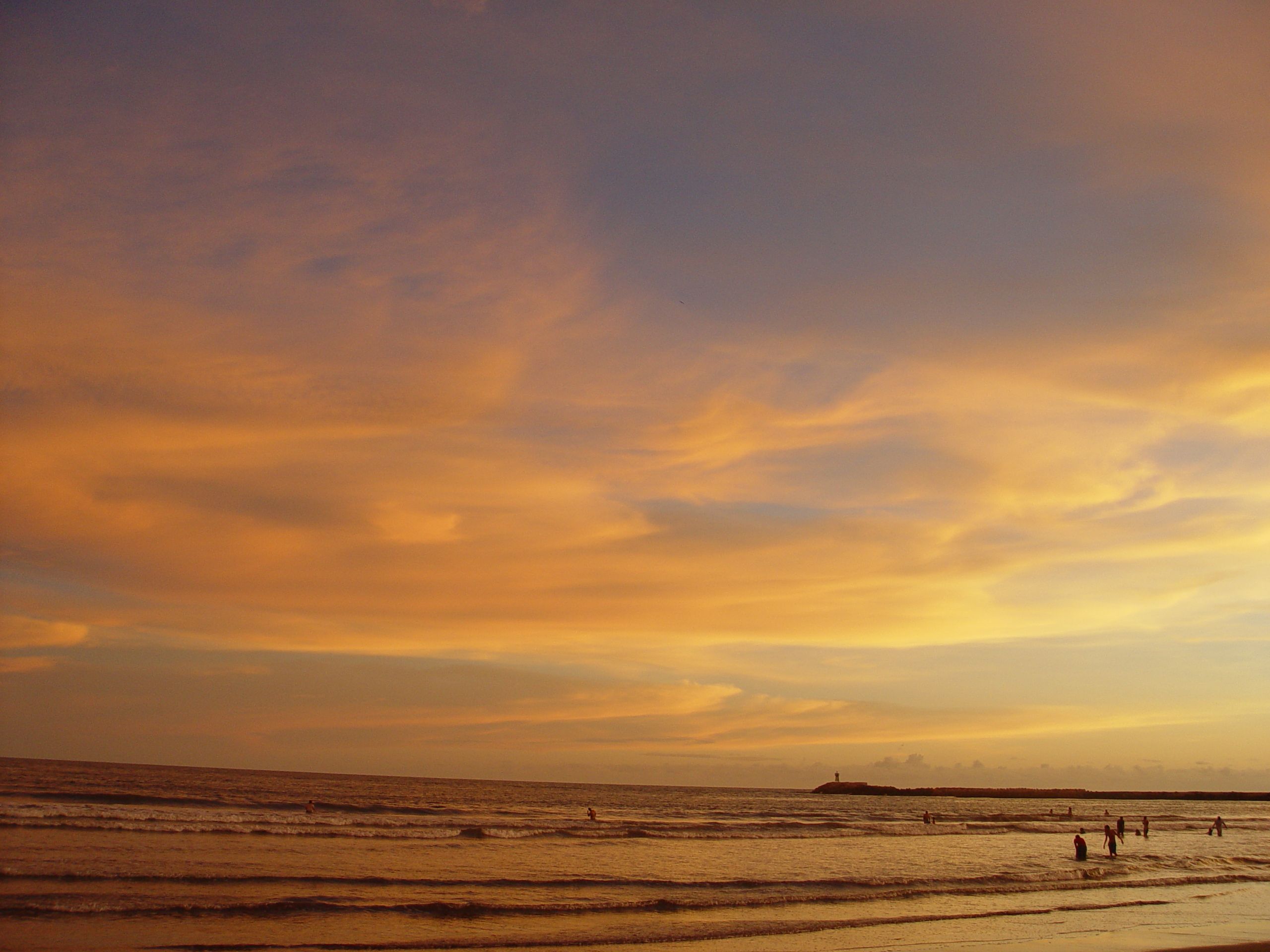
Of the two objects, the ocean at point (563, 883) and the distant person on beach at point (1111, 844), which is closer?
the ocean at point (563, 883)

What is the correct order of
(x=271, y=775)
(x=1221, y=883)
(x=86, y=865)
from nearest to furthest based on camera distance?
(x=86, y=865)
(x=1221, y=883)
(x=271, y=775)

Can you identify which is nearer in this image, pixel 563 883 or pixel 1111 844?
pixel 563 883

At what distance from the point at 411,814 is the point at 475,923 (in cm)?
4250

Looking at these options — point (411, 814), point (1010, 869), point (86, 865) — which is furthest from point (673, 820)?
point (86, 865)

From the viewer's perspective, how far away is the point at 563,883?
2755 cm

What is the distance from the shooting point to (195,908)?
20.2 m

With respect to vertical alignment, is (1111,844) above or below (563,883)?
below

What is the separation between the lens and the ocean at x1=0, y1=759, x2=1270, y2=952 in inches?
745

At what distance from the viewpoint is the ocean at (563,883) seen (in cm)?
1892

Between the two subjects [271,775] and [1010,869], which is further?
[271,775]

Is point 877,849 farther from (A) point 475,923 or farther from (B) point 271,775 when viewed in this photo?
(B) point 271,775

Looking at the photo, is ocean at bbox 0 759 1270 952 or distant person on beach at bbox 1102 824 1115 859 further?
distant person on beach at bbox 1102 824 1115 859

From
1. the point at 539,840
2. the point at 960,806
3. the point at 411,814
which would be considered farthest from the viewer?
the point at 960,806

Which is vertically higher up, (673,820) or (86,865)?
(86,865)
